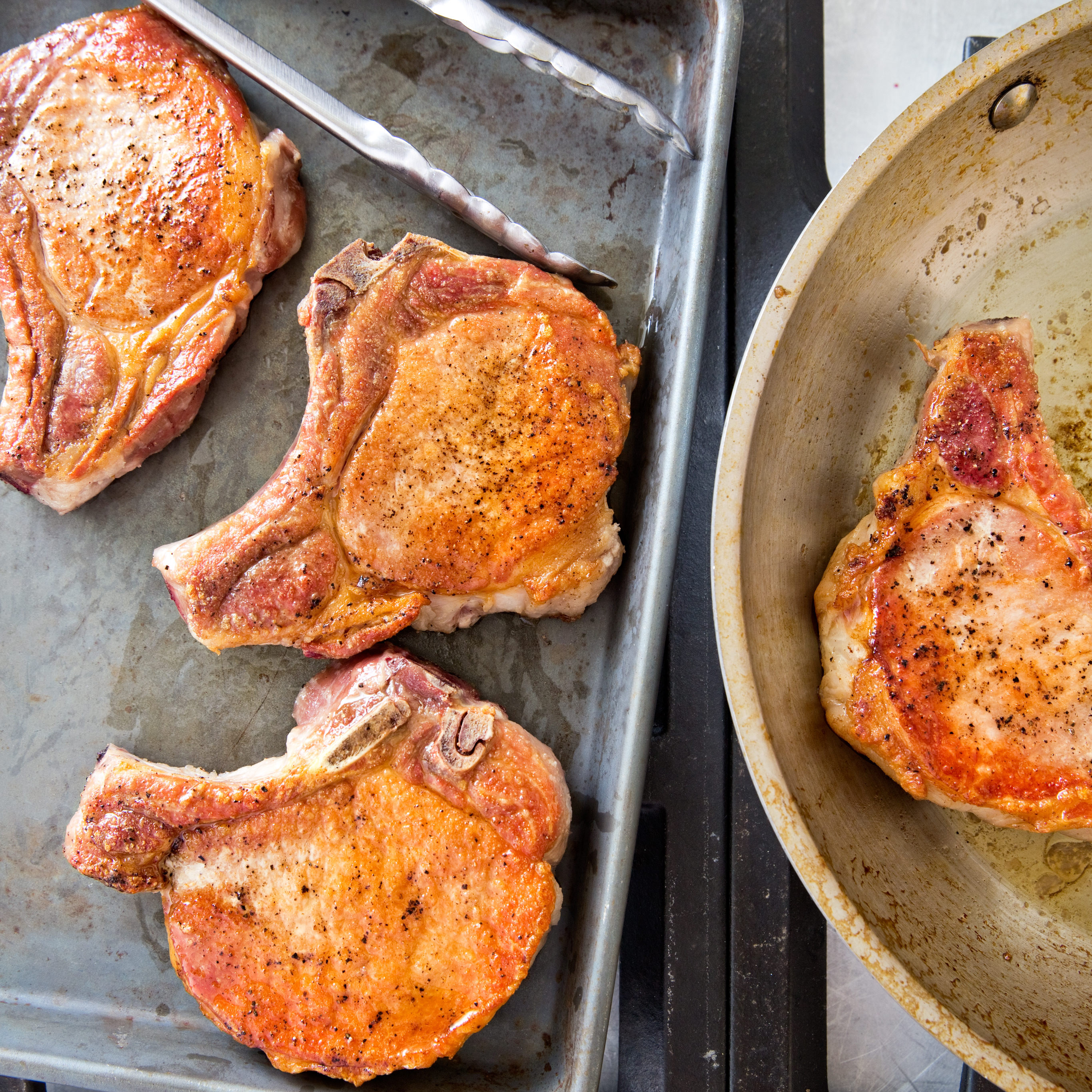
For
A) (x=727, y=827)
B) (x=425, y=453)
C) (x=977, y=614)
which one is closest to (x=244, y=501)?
(x=425, y=453)

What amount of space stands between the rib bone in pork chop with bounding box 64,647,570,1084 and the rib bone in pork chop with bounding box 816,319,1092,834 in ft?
2.32

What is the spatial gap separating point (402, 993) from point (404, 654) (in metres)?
0.71

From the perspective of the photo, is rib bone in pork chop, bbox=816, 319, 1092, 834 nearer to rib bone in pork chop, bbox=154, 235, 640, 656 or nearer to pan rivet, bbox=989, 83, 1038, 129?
pan rivet, bbox=989, 83, 1038, 129

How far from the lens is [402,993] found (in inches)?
70.4

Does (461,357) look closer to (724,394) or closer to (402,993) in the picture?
(724,394)

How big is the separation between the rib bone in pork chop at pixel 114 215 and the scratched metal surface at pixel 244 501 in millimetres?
113

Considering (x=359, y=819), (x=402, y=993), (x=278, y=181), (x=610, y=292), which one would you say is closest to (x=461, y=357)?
(x=610, y=292)

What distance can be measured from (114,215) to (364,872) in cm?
157

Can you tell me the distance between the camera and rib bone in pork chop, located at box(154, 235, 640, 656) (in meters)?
1.80

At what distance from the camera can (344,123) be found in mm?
1821

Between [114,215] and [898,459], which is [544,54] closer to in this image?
[114,215]

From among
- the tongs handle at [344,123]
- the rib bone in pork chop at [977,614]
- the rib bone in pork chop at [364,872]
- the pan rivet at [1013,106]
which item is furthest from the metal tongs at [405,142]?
the rib bone in pork chop at [364,872]

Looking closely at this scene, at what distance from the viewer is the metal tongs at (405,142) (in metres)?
1.76

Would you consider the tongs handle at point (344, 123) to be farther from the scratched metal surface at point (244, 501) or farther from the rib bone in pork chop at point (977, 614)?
the rib bone in pork chop at point (977, 614)
